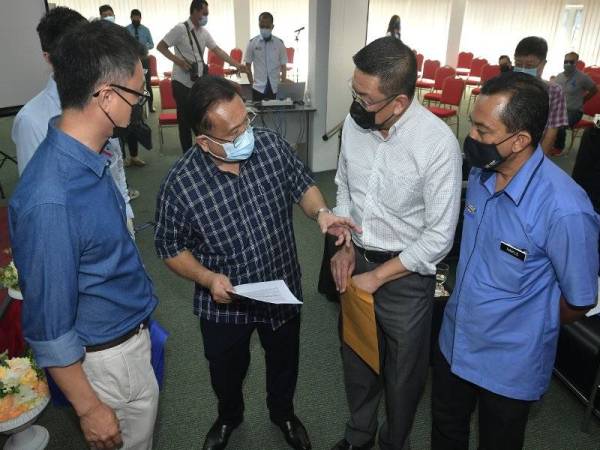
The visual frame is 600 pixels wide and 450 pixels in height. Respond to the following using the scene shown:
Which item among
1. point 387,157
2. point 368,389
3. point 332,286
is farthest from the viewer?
point 332,286

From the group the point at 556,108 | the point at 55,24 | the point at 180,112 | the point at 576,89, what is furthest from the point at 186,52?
the point at 576,89

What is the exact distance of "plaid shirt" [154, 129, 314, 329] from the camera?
60.6 inches

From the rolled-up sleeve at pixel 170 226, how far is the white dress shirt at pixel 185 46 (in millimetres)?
4674

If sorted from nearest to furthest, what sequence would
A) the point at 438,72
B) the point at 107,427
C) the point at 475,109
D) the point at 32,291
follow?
the point at 32,291, the point at 107,427, the point at 475,109, the point at 438,72

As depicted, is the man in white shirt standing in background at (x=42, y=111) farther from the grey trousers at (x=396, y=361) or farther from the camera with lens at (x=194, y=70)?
the camera with lens at (x=194, y=70)

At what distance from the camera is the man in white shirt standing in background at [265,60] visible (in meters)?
6.30

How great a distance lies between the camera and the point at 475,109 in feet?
4.68

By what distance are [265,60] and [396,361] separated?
5517 millimetres

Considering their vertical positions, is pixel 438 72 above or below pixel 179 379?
above

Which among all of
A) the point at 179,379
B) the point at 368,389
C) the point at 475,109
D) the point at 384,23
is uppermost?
the point at 384,23

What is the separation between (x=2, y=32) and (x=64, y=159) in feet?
15.2

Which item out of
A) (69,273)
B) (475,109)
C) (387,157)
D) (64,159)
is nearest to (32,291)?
→ (69,273)

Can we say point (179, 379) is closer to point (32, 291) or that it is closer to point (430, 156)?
point (32, 291)

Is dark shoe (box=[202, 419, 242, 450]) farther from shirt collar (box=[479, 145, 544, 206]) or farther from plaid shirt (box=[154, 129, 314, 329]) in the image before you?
shirt collar (box=[479, 145, 544, 206])
